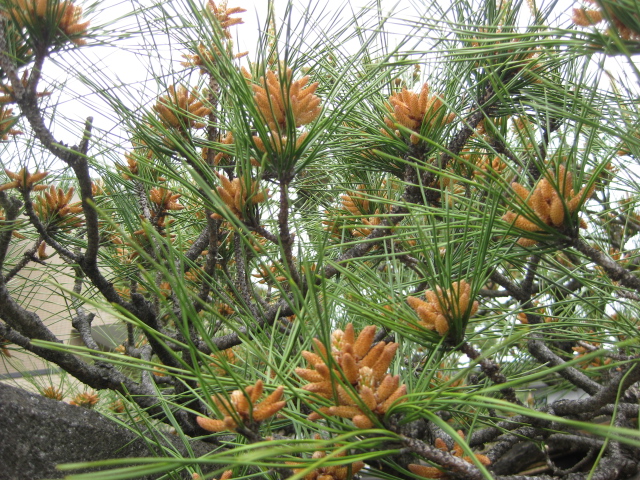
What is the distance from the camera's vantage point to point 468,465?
443 millimetres

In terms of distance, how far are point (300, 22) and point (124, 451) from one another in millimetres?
655

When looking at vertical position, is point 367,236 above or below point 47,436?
above

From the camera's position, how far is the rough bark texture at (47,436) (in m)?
0.62

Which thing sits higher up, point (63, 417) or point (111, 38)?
point (111, 38)

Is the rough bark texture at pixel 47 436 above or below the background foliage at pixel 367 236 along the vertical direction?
below

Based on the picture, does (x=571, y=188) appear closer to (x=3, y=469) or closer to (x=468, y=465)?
(x=468, y=465)

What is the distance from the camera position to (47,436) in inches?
25.9

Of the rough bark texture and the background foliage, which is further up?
the background foliage

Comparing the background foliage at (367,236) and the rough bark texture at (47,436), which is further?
the rough bark texture at (47,436)

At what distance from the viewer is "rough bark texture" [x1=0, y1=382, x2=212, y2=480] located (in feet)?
2.03

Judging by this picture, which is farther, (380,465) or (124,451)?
(124,451)

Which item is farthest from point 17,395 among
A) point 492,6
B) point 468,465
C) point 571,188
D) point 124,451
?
point 492,6

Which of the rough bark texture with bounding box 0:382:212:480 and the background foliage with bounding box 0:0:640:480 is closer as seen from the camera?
the background foliage with bounding box 0:0:640:480

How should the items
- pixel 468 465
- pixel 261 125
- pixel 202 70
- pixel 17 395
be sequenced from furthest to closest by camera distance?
pixel 202 70
pixel 17 395
pixel 261 125
pixel 468 465
